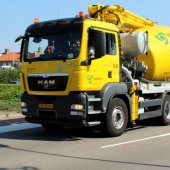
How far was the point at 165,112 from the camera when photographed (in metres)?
14.2

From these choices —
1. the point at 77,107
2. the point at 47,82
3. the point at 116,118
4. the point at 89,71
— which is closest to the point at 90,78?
the point at 89,71

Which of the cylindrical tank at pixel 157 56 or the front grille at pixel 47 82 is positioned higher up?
the cylindrical tank at pixel 157 56

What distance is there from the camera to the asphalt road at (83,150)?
800cm

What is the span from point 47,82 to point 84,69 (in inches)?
46.9

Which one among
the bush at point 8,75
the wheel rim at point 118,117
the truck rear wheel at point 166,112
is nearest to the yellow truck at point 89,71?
the wheel rim at point 118,117

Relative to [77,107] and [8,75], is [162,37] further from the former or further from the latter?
[8,75]

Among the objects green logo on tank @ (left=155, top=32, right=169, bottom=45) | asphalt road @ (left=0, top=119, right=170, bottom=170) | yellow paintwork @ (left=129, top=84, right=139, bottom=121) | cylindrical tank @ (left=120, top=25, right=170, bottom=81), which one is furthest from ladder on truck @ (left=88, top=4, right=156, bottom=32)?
asphalt road @ (left=0, top=119, right=170, bottom=170)

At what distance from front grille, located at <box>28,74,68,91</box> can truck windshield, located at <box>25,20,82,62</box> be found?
0.46 metres

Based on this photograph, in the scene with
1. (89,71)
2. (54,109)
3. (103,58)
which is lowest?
(54,109)

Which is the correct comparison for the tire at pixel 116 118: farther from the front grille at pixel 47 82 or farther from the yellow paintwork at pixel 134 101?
the front grille at pixel 47 82

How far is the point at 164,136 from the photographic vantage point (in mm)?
11578

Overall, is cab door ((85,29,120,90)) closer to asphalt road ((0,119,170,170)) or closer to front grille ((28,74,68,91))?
A: front grille ((28,74,68,91))

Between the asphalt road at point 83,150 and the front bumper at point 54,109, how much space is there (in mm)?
525

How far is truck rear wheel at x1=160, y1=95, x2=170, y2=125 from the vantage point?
1398 cm
